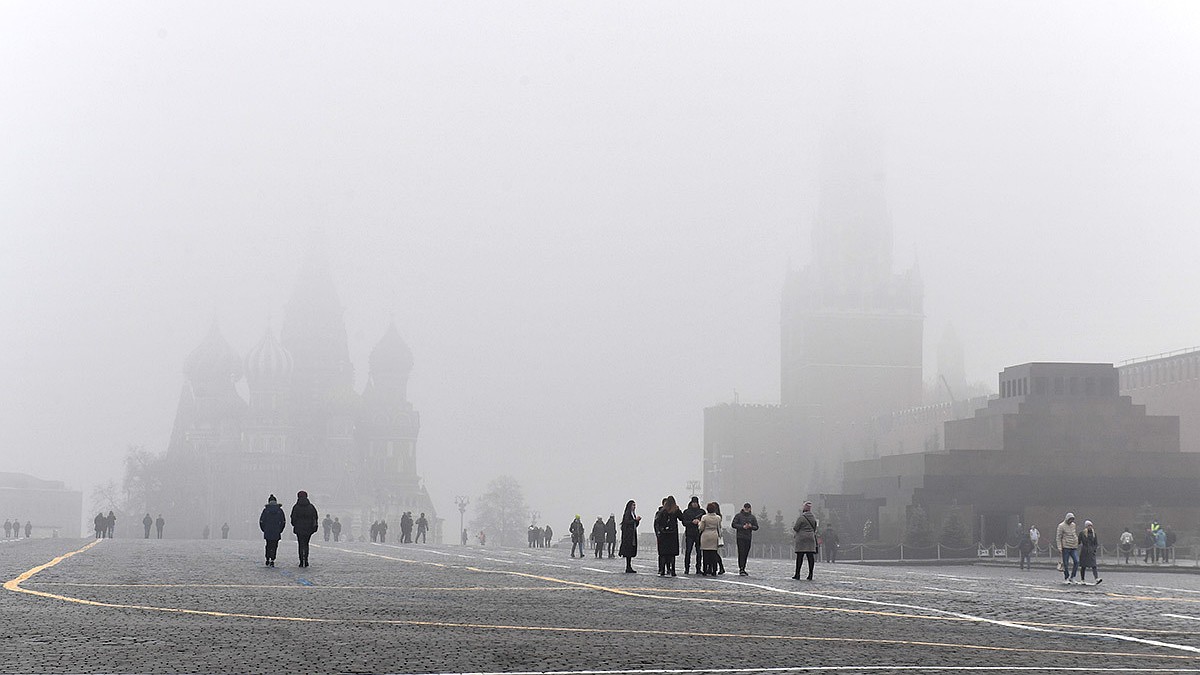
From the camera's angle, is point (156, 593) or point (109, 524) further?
point (109, 524)

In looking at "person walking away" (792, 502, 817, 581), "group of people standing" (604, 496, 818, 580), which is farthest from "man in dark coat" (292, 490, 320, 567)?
"person walking away" (792, 502, 817, 581)

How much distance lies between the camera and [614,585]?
2639cm

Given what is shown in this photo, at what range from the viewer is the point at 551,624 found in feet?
56.6

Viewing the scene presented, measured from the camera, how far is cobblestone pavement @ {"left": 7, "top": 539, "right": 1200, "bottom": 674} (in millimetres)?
13466

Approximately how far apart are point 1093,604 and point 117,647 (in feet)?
51.2

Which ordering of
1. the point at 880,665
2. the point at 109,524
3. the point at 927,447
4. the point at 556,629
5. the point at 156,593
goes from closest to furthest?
the point at 880,665 < the point at 556,629 < the point at 156,593 < the point at 109,524 < the point at 927,447

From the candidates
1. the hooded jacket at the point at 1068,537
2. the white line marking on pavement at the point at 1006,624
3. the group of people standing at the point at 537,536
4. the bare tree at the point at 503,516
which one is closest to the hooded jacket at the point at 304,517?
the white line marking on pavement at the point at 1006,624

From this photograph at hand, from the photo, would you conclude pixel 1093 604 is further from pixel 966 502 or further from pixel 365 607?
pixel 966 502

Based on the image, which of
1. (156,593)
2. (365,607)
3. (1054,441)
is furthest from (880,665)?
(1054,441)

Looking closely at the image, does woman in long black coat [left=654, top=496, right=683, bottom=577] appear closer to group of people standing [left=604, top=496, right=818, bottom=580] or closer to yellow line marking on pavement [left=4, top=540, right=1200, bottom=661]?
group of people standing [left=604, top=496, right=818, bottom=580]

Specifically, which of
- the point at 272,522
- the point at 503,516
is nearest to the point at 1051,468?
the point at 272,522

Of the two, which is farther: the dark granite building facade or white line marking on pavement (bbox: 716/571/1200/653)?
the dark granite building facade

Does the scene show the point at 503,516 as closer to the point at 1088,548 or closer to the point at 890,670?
the point at 1088,548

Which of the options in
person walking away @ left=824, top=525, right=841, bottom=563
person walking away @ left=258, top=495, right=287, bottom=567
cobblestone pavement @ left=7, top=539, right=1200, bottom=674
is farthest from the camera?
person walking away @ left=824, top=525, right=841, bottom=563
